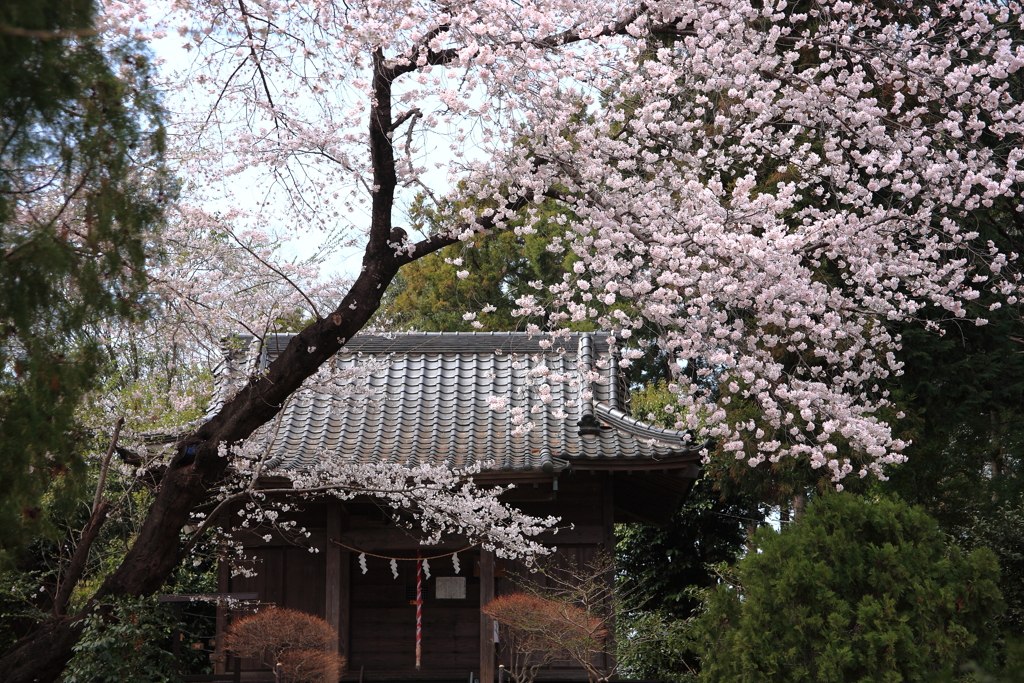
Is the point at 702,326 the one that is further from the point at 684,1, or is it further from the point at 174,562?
the point at 174,562

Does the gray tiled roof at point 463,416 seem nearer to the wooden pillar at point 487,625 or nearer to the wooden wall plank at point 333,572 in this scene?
the wooden wall plank at point 333,572

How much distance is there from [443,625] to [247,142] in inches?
206

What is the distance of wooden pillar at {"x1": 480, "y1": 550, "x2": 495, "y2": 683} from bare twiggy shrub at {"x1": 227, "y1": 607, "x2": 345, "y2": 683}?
1.31m

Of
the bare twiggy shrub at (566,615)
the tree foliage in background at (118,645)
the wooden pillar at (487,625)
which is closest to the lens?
the tree foliage in background at (118,645)

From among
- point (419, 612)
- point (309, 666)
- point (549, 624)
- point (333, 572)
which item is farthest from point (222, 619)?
point (549, 624)

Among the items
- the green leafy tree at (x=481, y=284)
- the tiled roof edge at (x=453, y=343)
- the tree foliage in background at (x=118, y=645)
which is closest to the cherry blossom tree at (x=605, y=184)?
the tree foliage in background at (x=118, y=645)

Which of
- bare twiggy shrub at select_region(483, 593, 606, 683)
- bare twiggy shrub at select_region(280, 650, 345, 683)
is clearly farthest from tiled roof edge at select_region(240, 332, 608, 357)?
bare twiggy shrub at select_region(280, 650, 345, 683)

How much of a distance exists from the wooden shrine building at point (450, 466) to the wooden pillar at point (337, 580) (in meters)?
0.01

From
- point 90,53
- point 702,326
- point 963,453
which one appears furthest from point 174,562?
point 963,453

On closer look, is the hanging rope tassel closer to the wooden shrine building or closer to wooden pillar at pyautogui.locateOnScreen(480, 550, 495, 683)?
the wooden shrine building

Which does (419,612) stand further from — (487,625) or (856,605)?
(856,605)

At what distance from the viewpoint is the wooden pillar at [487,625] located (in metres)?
7.58

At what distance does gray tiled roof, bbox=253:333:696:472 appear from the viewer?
25.8ft

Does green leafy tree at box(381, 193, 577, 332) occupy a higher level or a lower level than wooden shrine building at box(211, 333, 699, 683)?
higher
